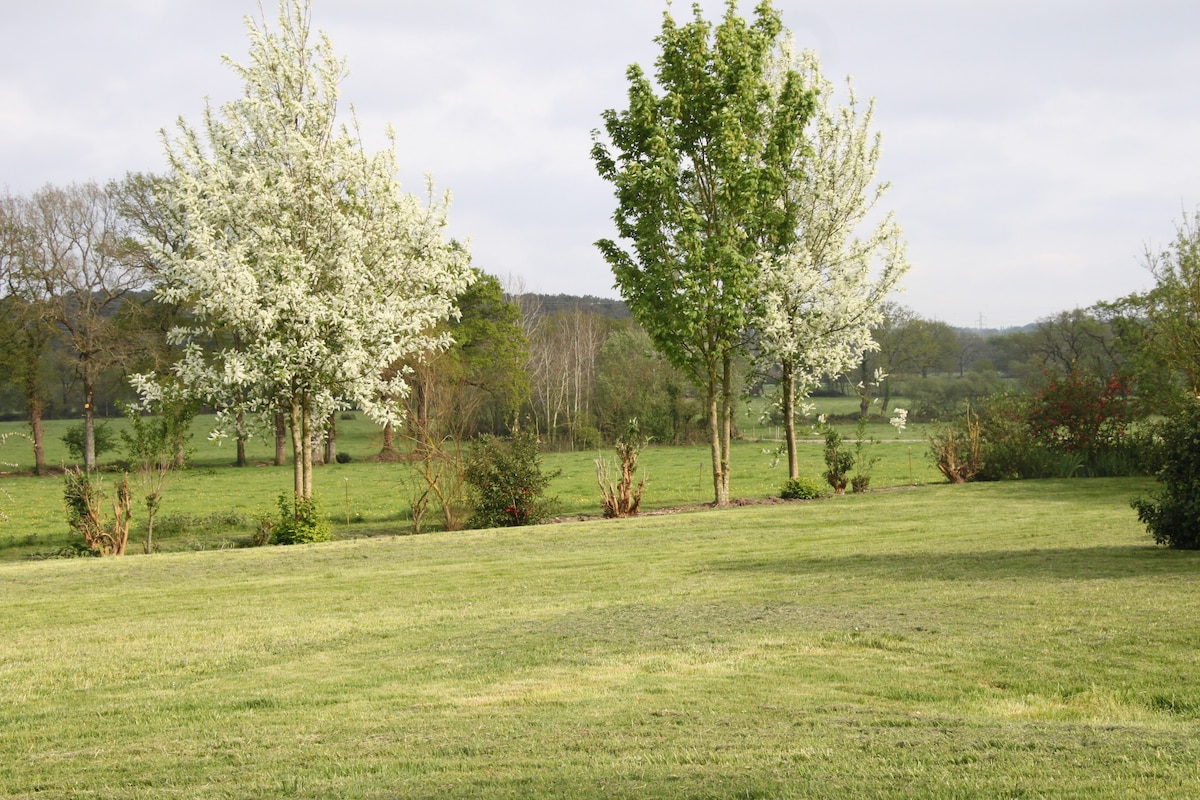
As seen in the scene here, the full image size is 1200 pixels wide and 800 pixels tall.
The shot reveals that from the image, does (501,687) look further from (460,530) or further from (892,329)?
(892,329)

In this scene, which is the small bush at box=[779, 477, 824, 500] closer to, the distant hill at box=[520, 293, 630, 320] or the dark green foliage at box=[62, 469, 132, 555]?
the dark green foliage at box=[62, 469, 132, 555]

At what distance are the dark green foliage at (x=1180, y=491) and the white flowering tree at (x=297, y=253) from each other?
13.4m

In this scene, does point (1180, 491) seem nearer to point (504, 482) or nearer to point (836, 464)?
point (836, 464)

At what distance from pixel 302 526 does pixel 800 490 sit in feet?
36.6

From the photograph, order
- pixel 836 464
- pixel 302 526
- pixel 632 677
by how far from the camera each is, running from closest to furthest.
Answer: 1. pixel 632 677
2. pixel 302 526
3. pixel 836 464

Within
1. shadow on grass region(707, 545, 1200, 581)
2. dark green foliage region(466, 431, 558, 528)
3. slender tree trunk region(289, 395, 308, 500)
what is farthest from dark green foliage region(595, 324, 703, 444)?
shadow on grass region(707, 545, 1200, 581)

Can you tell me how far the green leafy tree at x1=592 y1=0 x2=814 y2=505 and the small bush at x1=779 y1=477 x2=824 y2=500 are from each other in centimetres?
237

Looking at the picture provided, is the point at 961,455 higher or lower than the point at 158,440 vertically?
lower

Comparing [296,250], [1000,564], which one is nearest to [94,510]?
[296,250]

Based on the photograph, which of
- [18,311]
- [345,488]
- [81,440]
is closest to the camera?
[345,488]

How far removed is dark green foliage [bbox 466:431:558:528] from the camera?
20.6 metres

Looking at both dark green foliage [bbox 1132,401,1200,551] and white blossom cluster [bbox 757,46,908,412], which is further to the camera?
white blossom cluster [bbox 757,46,908,412]

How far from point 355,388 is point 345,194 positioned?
4.12 meters

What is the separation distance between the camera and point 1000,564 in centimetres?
1151
